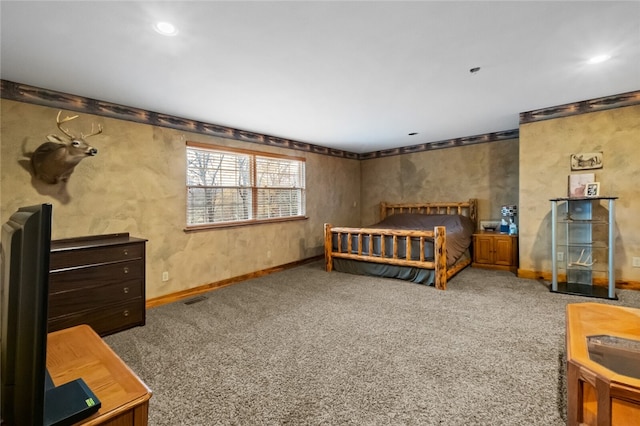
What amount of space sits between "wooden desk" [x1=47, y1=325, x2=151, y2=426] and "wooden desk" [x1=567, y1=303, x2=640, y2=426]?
1.67 m

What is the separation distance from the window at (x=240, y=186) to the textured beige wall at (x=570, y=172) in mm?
3588

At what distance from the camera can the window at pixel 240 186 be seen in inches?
162

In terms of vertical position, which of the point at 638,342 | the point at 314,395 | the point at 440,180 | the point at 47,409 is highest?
the point at 440,180

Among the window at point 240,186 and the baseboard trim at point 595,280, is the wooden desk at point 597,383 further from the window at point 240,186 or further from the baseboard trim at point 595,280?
the window at point 240,186

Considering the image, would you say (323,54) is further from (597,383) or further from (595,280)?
(595,280)

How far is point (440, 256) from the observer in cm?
387

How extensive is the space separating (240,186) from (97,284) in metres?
2.30

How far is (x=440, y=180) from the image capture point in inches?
233

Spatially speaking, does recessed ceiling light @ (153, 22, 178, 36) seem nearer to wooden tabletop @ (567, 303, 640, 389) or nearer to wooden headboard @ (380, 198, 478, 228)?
wooden tabletop @ (567, 303, 640, 389)

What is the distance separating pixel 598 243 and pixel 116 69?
5598mm

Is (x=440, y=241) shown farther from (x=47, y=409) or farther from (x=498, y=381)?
(x=47, y=409)

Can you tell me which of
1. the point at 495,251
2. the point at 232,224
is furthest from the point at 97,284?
the point at 495,251

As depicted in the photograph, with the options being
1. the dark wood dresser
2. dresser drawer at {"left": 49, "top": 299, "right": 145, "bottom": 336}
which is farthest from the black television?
dresser drawer at {"left": 49, "top": 299, "right": 145, "bottom": 336}

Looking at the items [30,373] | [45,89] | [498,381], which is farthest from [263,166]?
[30,373]
